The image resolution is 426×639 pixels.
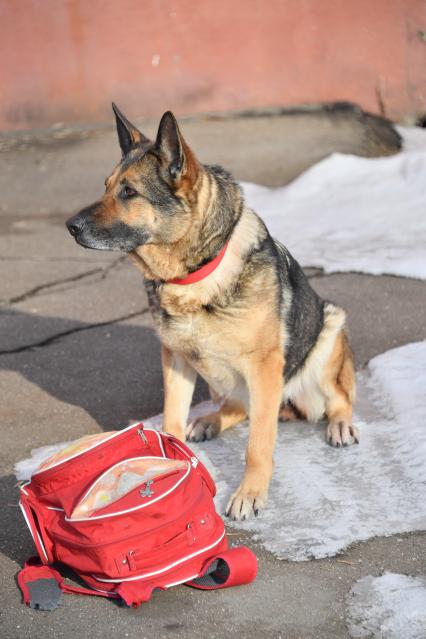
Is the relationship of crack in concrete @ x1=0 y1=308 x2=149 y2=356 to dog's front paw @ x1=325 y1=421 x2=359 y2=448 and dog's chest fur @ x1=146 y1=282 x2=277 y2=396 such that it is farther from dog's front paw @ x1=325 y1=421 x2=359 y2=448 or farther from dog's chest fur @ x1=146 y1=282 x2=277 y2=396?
dog's front paw @ x1=325 y1=421 x2=359 y2=448

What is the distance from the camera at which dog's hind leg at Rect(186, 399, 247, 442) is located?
4730 millimetres

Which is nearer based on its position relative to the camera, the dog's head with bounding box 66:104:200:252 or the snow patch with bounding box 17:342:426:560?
the snow patch with bounding box 17:342:426:560

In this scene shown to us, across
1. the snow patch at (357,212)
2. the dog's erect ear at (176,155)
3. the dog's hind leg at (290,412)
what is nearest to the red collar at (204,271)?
the dog's erect ear at (176,155)

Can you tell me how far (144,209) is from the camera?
4.09m

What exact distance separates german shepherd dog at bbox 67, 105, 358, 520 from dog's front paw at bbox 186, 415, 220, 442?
0.40m

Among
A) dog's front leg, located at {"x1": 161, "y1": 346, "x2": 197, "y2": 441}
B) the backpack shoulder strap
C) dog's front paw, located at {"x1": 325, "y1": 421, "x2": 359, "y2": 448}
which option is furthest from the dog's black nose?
dog's front paw, located at {"x1": 325, "y1": 421, "x2": 359, "y2": 448}

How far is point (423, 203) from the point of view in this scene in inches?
322

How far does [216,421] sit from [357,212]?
13.1 ft

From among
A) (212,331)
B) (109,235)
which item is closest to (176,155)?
(109,235)

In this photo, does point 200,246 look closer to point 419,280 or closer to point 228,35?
point 419,280

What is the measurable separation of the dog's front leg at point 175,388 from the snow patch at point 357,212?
287 cm

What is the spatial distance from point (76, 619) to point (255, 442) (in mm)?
1238

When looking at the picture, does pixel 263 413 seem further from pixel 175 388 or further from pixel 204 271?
pixel 204 271

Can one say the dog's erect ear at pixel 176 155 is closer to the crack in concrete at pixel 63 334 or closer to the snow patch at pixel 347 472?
the snow patch at pixel 347 472
